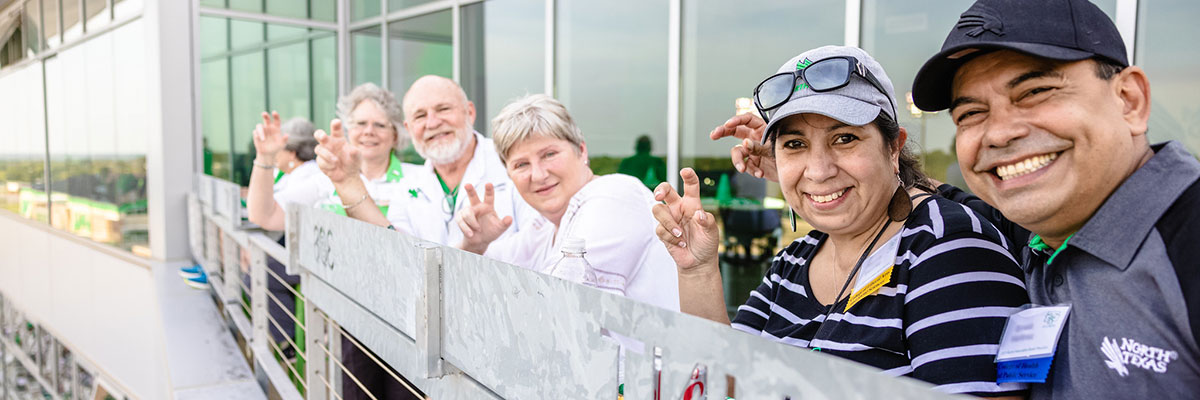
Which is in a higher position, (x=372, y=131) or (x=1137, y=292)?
(x=372, y=131)

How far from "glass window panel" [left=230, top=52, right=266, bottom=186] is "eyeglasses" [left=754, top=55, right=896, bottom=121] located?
7.65 metres

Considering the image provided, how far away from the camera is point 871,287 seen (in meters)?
1.22

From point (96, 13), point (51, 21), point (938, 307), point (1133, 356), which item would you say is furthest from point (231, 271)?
point (51, 21)

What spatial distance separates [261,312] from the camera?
327cm

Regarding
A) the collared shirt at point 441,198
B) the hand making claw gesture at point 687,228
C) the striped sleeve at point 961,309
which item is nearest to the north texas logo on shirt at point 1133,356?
the striped sleeve at point 961,309

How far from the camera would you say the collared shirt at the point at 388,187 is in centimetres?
402

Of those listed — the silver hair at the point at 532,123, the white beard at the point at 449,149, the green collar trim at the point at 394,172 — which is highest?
the silver hair at the point at 532,123

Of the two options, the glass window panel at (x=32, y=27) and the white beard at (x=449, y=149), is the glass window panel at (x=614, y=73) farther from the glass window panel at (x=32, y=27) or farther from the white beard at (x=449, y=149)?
the glass window panel at (x=32, y=27)

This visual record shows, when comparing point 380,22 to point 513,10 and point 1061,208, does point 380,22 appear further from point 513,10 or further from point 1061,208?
point 1061,208

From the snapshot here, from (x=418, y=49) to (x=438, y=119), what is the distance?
3850 mm

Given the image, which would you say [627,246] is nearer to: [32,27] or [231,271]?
[231,271]

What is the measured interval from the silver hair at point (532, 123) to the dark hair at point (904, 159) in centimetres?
135

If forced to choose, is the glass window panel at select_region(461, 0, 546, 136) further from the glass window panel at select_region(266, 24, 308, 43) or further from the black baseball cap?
the black baseball cap

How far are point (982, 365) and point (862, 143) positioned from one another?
0.52 metres
